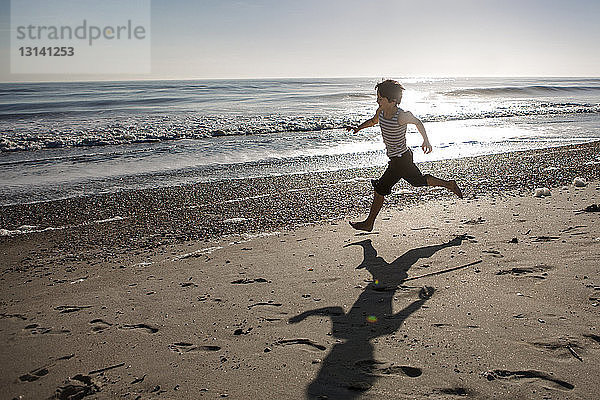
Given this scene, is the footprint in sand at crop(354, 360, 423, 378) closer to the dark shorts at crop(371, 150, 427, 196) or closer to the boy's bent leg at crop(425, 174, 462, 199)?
the dark shorts at crop(371, 150, 427, 196)

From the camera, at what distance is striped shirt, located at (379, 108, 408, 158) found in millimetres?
5020

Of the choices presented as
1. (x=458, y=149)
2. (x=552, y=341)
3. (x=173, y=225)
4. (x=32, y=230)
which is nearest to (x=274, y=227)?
(x=173, y=225)

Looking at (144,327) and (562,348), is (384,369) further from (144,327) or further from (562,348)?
(144,327)

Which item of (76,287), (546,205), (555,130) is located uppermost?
(555,130)

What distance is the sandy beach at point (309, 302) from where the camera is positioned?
2533 millimetres

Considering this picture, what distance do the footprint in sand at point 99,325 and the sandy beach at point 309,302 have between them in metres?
0.01

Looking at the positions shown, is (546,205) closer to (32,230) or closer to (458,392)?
(458,392)

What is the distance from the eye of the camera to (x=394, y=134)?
507 cm

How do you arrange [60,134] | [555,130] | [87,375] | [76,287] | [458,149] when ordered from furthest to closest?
[60,134], [555,130], [458,149], [76,287], [87,375]

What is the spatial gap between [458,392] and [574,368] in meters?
0.63

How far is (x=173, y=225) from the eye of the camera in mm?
6105

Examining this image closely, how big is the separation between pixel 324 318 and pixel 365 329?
1.04 feet

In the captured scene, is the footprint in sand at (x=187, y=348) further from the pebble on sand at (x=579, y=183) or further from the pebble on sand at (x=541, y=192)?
the pebble on sand at (x=579, y=183)

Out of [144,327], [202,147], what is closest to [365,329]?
[144,327]
